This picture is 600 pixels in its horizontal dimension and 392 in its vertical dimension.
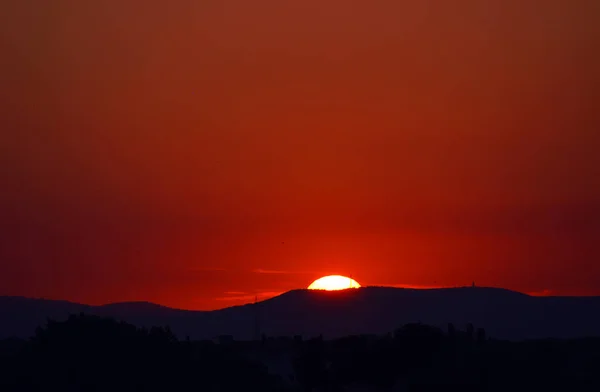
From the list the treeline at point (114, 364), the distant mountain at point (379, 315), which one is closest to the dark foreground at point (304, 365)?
the treeline at point (114, 364)

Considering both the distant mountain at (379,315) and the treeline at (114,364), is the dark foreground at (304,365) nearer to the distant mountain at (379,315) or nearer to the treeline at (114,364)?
the treeline at (114,364)

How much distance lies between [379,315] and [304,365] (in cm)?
8629

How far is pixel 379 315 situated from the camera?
13975 cm

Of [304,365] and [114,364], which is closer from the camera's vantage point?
[114,364]

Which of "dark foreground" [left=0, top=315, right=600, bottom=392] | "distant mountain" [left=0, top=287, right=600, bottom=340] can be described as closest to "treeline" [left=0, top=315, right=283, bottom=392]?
"dark foreground" [left=0, top=315, right=600, bottom=392]

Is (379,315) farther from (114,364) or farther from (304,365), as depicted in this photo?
(114,364)

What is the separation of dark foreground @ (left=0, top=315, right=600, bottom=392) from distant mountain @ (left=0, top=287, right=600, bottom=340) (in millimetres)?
63923

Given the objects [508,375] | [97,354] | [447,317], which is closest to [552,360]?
[508,375]

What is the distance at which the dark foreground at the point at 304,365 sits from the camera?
45.4 metres

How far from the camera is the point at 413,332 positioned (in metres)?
58.2

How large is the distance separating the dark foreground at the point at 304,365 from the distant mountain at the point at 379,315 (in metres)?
63.9

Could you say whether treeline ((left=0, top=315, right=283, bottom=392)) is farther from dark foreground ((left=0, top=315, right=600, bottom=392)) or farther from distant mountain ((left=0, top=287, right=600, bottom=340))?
distant mountain ((left=0, top=287, right=600, bottom=340))

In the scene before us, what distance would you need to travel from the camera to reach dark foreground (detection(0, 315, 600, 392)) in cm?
4538

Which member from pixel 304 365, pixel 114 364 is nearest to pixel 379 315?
pixel 304 365
